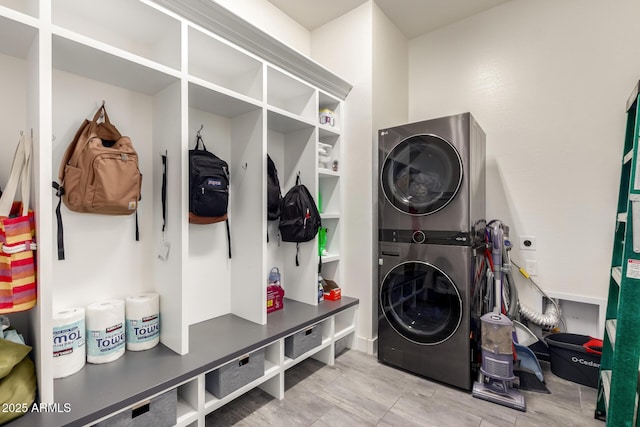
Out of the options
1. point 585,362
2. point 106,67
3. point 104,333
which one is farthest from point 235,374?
point 585,362

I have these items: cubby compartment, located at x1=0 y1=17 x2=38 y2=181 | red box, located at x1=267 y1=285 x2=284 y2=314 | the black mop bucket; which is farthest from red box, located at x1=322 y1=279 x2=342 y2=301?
cubby compartment, located at x1=0 y1=17 x2=38 y2=181

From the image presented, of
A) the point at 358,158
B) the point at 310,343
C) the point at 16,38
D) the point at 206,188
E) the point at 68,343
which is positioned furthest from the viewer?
the point at 358,158

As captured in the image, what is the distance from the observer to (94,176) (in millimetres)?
1425

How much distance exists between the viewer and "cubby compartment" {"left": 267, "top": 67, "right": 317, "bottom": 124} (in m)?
2.21

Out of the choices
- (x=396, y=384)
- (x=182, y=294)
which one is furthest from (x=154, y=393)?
(x=396, y=384)

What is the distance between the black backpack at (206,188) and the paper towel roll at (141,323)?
0.52m

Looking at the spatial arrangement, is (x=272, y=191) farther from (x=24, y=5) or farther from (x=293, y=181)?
(x=24, y=5)

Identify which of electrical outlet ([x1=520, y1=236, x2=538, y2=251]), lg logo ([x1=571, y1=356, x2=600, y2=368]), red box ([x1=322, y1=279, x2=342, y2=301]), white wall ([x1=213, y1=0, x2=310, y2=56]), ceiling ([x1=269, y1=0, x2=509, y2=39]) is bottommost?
lg logo ([x1=571, y1=356, x2=600, y2=368])

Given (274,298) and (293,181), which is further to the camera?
(293,181)

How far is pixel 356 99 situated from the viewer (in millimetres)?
2629

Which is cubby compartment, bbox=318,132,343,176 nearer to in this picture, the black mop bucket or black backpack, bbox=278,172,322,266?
black backpack, bbox=278,172,322,266

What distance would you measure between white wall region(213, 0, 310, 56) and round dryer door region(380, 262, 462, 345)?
197 cm

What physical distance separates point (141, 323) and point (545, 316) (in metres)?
2.82

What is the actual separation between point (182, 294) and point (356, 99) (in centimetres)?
206
